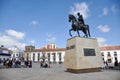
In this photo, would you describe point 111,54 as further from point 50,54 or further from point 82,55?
point 82,55

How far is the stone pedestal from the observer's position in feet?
43.7

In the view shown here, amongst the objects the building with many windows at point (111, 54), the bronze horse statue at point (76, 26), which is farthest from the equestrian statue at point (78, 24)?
the building with many windows at point (111, 54)

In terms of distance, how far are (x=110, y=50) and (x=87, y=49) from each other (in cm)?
5574

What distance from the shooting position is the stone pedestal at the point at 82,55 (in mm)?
13328

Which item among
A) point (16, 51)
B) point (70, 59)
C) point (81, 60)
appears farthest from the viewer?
point (16, 51)

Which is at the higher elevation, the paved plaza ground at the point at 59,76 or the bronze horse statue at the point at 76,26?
the bronze horse statue at the point at 76,26

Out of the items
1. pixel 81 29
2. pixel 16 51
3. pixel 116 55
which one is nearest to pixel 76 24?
pixel 81 29

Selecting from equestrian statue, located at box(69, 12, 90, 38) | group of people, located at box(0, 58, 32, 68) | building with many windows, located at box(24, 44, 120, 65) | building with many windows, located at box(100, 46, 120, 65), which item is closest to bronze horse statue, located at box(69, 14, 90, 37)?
equestrian statue, located at box(69, 12, 90, 38)

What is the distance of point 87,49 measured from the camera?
46.6ft

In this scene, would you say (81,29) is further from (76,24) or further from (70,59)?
(70,59)

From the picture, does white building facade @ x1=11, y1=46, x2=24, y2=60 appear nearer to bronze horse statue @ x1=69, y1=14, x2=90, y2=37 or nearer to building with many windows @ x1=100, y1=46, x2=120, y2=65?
building with many windows @ x1=100, y1=46, x2=120, y2=65

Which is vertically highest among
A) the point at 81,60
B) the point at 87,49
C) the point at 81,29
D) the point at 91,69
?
the point at 81,29

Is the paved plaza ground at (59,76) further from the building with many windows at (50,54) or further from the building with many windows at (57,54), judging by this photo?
the building with many windows at (50,54)

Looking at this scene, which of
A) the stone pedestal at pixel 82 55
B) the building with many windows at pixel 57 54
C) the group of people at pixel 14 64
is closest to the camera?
the stone pedestal at pixel 82 55
